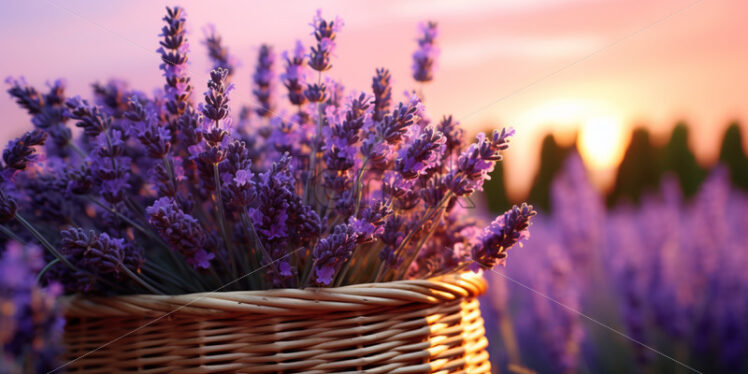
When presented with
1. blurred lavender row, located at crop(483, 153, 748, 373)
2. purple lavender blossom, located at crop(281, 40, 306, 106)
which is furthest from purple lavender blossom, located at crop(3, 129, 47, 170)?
blurred lavender row, located at crop(483, 153, 748, 373)

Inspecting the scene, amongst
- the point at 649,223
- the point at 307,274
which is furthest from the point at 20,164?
the point at 649,223

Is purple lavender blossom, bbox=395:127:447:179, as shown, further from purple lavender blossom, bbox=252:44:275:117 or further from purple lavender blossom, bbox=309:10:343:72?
purple lavender blossom, bbox=252:44:275:117

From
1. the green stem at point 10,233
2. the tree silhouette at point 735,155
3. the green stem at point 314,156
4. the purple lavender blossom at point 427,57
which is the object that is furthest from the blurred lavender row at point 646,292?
the green stem at point 10,233

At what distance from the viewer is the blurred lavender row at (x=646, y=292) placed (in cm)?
162

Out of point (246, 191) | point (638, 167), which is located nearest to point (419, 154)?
point (246, 191)

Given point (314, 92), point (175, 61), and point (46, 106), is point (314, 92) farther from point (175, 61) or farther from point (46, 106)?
point (46, 106)

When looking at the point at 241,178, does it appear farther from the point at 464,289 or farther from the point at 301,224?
the point at 464,289

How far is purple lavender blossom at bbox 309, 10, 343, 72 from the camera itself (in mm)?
639

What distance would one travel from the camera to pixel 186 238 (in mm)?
522

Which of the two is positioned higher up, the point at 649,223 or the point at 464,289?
the point at 464,289

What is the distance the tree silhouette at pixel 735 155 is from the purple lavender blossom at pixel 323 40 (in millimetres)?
2429

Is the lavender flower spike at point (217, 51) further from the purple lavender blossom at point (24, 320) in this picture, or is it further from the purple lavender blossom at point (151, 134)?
the purple lavender blossom at point (24, 320)

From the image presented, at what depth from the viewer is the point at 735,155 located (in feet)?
8.28

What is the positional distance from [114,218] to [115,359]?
155 mm
